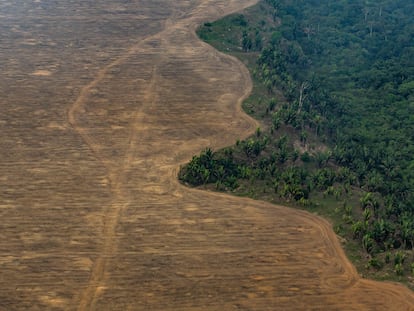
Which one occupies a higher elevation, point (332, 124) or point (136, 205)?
point (332, 124)

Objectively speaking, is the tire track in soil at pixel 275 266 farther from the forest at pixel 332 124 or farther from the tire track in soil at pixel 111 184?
the forest at pixel 332 124

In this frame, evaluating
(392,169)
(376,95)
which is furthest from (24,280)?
(376,95)

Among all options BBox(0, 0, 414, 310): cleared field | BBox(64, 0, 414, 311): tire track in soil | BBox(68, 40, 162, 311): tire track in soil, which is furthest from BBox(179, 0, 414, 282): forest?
BBox(68, 40, 162, 311): tire track in soil

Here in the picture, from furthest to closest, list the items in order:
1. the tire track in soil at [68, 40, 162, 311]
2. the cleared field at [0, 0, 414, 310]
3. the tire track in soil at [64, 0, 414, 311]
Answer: the tire track in soil at [68, 40, 162, 311]
the cleared field at [0, 0, 414, 310]
the tire track in soil at [64, 0, 414, 311]

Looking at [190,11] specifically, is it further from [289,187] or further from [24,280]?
[24,280]

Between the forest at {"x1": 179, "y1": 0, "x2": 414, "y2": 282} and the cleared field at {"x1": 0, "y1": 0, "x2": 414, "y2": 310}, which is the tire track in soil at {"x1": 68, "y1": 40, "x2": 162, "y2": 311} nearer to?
the cleared field at {"x1": 0, "y1": 0, "x2": 414, "y2": 310}

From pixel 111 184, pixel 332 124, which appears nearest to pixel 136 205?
pixel 111 184

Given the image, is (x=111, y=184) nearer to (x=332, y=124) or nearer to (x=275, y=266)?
(x=275, y=266)

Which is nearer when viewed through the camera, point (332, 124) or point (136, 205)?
point (136, 205)
